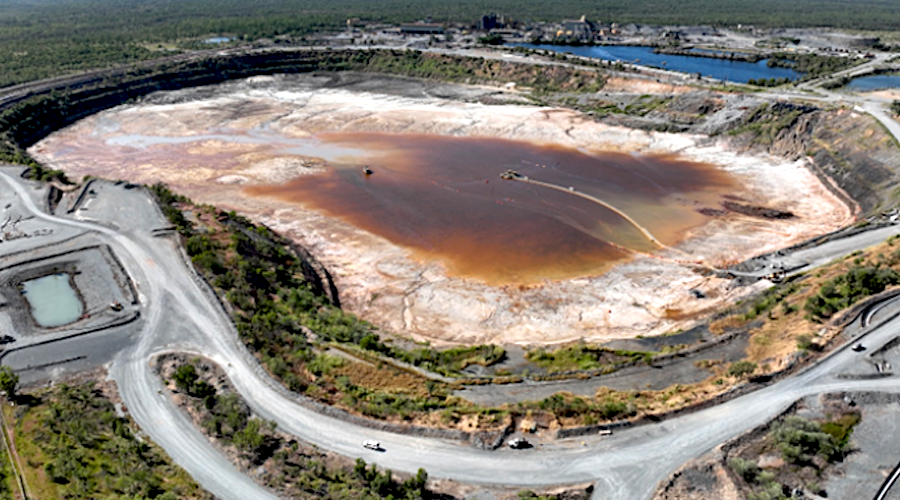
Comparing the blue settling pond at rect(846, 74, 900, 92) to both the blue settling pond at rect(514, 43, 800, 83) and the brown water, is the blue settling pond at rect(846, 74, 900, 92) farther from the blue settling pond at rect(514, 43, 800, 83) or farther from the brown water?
the brown water

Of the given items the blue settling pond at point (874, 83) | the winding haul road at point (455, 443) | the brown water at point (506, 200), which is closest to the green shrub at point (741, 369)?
the winding haul road at point (455, 443)

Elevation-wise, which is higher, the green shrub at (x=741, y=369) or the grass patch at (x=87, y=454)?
the green shrub at (x=741, y=369)

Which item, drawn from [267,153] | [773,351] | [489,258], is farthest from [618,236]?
[267,153]

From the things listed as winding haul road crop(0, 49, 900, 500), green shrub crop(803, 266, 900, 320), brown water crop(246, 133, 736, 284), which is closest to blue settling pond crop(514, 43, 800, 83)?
brown water crop(246, 133, 736, 284)

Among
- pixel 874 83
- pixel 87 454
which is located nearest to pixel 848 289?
pixel 87 454

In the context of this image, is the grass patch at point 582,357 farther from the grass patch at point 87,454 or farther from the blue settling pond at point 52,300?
the blue settling pond at point 52,300
